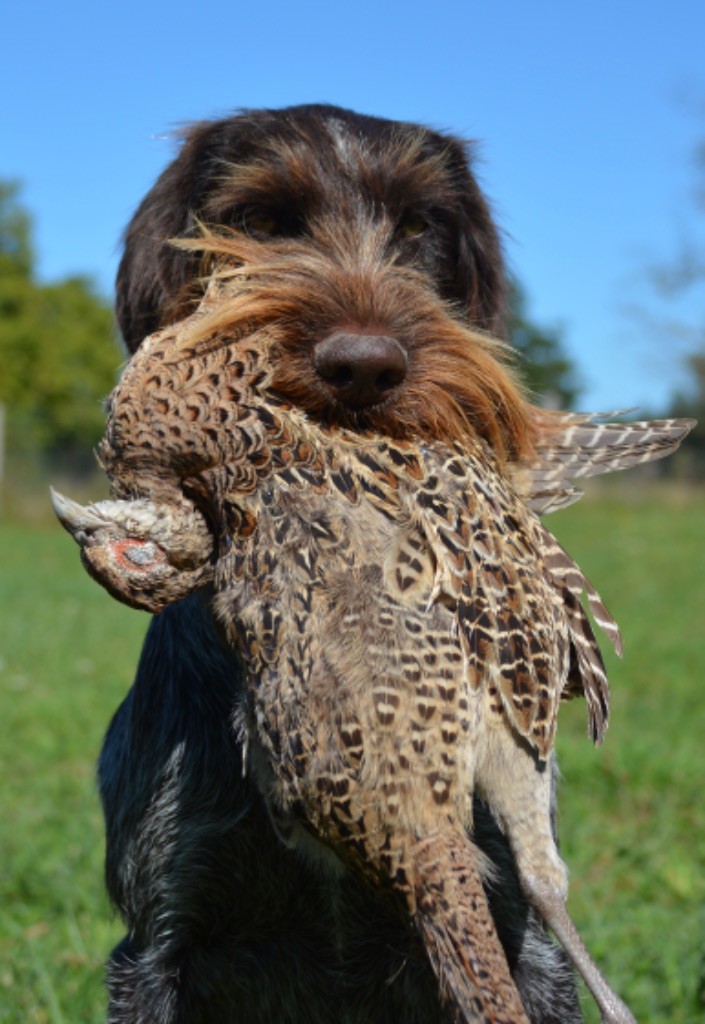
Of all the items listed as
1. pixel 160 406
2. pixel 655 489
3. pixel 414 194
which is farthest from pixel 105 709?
pixel 655 489

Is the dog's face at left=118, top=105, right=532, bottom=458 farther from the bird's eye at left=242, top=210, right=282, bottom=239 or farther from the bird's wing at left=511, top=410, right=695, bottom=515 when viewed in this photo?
the bird's wing at left=511, top=410, right=695, bottom=515

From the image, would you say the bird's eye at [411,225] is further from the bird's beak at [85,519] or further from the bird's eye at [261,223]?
the bird's beak at [85,519]

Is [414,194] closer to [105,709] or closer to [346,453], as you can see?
[346,453]

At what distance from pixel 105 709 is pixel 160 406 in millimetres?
6051

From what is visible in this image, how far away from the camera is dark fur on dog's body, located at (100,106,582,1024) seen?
3.02m

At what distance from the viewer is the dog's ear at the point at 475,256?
11.3 ft

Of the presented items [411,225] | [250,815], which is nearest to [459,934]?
[250,815]

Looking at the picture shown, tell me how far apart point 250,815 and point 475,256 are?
1.60 m

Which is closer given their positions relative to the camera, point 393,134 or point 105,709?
point 393,134

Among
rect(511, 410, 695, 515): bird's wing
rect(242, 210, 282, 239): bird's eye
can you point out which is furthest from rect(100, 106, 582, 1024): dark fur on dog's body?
rect(511, 410, 695, 515): bird's wing

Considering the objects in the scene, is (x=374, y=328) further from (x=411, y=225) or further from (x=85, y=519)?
(x=411, y=225)

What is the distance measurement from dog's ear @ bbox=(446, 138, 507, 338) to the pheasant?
3.87 feet

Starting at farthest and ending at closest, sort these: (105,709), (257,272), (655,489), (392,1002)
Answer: (655,489)
(105,709)
(392,1002)
(257,272)

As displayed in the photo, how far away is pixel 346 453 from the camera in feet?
7.20
